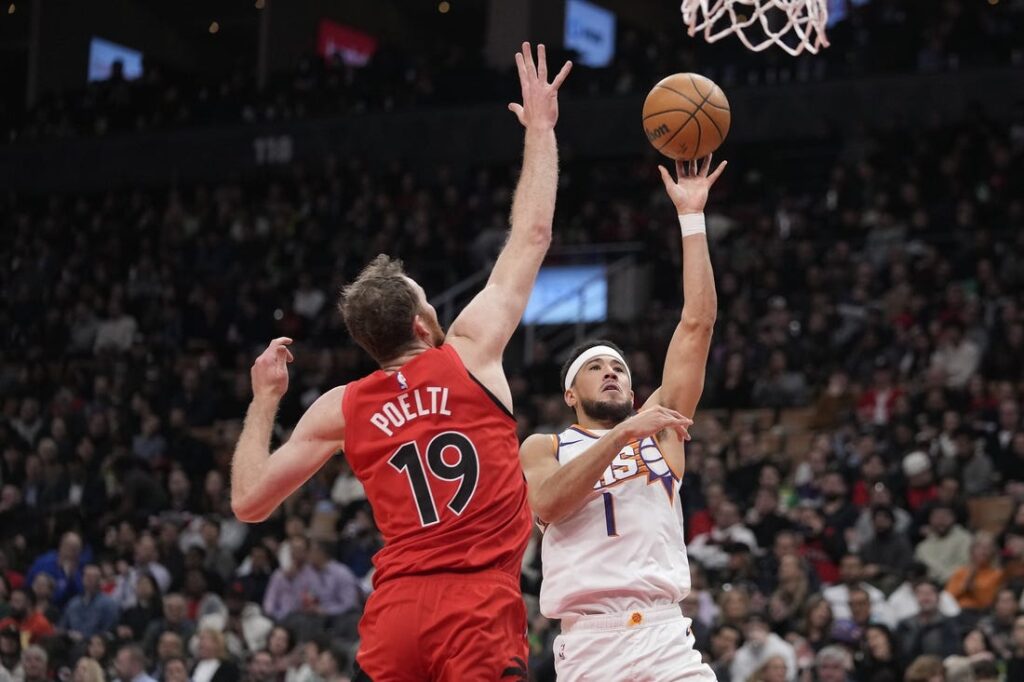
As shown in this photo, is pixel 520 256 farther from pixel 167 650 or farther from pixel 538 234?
pixel 167 650

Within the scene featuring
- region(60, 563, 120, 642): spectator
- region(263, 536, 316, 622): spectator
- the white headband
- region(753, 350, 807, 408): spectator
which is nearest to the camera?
the white headband

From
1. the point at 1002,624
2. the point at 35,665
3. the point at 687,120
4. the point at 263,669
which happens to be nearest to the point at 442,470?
the point at 687,120

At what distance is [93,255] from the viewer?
83.9ft

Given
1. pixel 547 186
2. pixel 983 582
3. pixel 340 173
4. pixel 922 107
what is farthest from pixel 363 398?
pixel 340 173

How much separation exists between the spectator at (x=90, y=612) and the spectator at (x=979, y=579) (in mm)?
7743

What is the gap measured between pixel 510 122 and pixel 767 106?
4.25 metres

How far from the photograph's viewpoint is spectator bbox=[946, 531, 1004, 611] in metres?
12.3

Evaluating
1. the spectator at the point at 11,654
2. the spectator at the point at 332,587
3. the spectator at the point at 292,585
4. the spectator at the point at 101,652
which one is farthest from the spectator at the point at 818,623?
the spectator at the point at 11,654

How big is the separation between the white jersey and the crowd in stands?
60.2 ft

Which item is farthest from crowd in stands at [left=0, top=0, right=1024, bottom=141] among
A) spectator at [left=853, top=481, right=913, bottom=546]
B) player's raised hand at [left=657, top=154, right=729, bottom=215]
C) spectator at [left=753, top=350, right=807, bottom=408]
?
player's raised hand at [left=657, top=154, right=729, bottom=215]

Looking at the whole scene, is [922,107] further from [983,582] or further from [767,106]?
[983,582]

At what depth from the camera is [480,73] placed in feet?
87.2

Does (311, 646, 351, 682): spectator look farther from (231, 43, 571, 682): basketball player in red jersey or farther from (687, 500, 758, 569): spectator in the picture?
→ (231, 43, 571, 682): basketball player in red jersey

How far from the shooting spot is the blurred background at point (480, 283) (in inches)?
516
